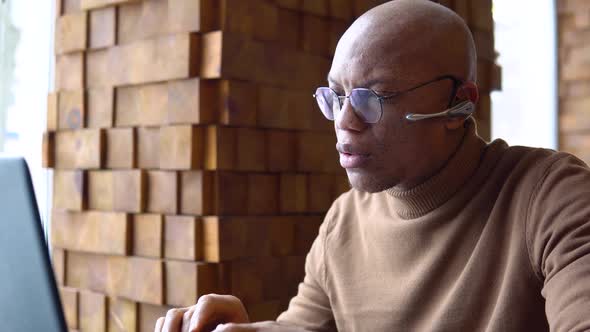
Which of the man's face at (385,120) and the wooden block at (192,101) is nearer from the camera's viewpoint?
the man's face at (385,120)

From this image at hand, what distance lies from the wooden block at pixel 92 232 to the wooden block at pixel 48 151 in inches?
4.6

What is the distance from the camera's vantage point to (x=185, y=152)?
155 centimetres

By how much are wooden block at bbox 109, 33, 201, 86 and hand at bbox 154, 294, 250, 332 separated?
543mm

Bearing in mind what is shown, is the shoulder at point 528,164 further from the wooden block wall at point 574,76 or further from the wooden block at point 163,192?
the wooden block wall at point 574,76

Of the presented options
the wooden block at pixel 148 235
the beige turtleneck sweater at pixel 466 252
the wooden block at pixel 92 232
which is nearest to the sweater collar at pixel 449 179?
the beige turtleneck sweater at pixel 466 252

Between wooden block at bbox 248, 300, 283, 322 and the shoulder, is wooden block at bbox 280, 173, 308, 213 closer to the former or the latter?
wooden block at bbox 248, 300, 283, 322

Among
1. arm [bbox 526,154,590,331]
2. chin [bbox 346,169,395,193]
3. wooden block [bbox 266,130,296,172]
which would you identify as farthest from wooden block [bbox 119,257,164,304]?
arm [bbox 526,154,590,331]

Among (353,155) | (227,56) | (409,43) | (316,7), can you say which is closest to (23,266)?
(353,155)

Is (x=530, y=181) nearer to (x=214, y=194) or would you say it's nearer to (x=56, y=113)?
(x=214, y=194)

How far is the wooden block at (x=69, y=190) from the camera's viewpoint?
175 centimetres

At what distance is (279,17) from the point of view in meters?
1.67

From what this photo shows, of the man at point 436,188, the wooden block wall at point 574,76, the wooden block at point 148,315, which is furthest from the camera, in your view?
the wooden block wall at point 574,76

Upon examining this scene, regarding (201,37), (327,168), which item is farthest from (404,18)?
(327,168)

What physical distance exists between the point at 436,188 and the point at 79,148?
0.90 metres
